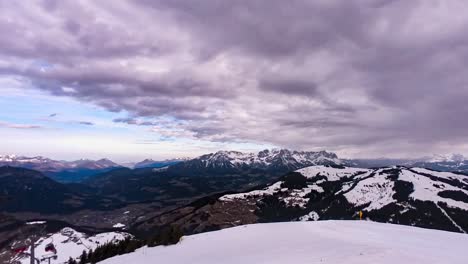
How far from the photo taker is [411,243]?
23.2 meters

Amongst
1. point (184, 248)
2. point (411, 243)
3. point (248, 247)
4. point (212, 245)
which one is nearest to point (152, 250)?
point (184, 248)

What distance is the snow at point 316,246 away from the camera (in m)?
18.3

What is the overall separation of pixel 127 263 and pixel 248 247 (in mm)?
9602

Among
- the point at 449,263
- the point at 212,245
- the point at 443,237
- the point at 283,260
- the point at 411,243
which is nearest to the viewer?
the point at 449,263

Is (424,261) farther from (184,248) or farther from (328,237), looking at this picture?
(184,248)

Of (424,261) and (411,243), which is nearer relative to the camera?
(424,261)

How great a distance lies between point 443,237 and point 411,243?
549 centimetres

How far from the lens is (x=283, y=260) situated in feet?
64.0

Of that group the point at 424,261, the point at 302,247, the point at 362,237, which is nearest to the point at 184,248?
the point at 302,247

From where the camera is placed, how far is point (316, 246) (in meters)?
23.5

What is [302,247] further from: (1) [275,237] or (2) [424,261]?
(2) [424,261]

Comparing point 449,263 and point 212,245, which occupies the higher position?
point 449,263

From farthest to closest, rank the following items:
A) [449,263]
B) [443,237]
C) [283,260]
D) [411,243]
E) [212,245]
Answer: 1. [212,245]
2. [443,237]
3. [411,243]
4. [283,260]
5. [449,263]

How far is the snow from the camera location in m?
18.3
